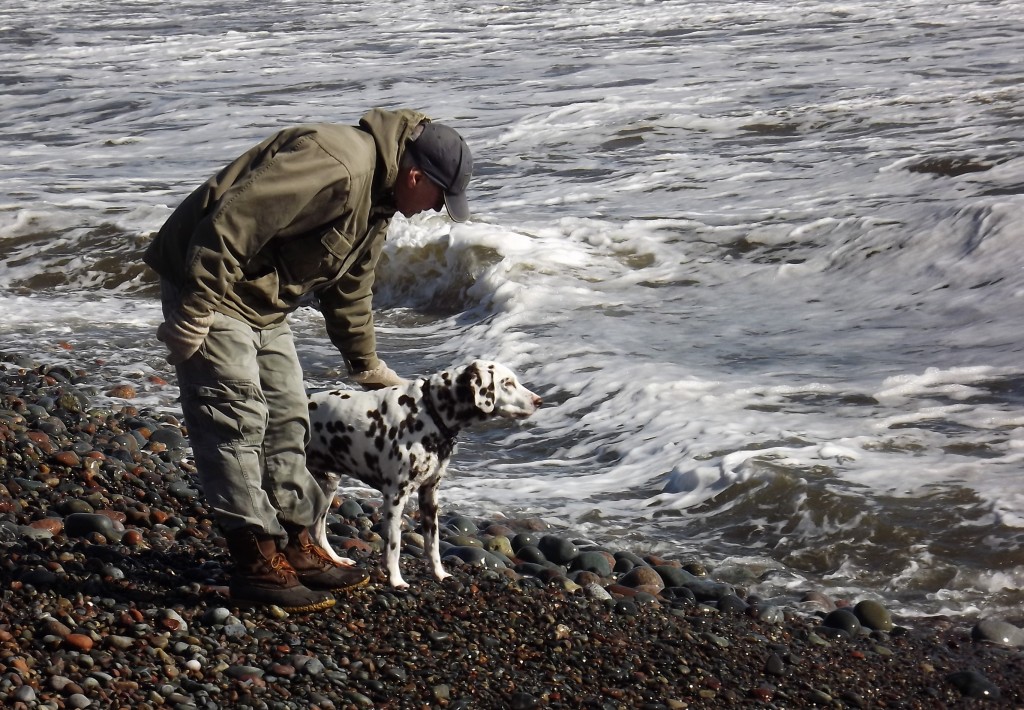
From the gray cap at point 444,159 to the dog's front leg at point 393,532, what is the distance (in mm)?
1525

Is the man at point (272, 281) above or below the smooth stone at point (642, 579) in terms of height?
above

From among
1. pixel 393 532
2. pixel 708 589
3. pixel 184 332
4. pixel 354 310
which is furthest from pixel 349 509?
pixel 184 332

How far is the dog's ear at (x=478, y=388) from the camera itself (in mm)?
5598

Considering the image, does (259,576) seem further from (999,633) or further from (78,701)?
(999,633)

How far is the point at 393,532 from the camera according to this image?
218 inches

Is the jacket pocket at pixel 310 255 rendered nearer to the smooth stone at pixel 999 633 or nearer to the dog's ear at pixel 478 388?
the dog's ear at pixel 478 388

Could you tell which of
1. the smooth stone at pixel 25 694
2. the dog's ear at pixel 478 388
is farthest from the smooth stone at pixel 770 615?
the smooth stone at pixel 25 694

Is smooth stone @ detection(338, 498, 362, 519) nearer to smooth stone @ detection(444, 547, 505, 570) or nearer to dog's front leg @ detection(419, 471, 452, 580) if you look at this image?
smooth stone @ detection(444, 547, 505, 570)

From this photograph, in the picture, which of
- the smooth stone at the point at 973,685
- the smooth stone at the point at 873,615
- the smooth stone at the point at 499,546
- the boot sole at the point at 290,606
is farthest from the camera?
the smooth stone at the point at 499,546

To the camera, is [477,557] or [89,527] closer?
[89,527]

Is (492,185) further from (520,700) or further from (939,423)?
(520,700)

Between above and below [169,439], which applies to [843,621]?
below

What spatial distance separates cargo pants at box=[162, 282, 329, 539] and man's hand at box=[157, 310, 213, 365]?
0.11 m

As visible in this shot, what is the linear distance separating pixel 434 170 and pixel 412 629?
1950 millimetres
